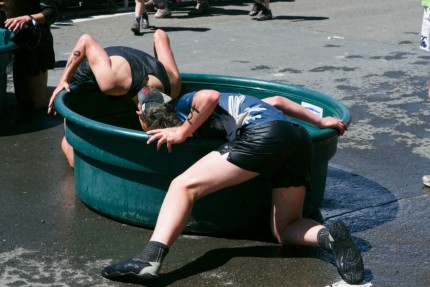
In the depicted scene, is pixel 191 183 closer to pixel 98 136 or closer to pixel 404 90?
pixel 98 136

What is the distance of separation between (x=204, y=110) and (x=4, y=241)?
54.6 inches

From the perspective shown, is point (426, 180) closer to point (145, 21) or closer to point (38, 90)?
point (38, 90)

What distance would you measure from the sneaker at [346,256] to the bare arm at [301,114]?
0.76m

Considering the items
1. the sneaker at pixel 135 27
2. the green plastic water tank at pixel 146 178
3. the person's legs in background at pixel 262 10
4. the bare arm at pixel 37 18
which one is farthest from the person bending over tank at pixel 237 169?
the person's legs in background at pixel 262 10

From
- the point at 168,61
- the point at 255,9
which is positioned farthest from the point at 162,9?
the point at 168,61

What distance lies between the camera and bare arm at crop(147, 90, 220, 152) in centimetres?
445

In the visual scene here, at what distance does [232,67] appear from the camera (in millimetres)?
9766

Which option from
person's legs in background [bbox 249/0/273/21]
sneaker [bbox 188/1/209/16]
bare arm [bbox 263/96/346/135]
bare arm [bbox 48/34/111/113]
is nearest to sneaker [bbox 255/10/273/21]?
person's legs in background [bbox 249/0/273/21]

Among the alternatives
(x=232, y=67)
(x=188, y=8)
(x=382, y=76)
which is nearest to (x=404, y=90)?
(x=382, y=76)

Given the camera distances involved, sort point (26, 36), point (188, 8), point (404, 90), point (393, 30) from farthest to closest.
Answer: point (188, 8)
point (393, 30)
point (404, 90)
point (26, 36)

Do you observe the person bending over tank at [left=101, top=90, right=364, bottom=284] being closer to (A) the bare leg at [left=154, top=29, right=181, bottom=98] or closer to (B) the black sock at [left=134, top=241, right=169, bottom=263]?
(B) the black sock at [left=134, top=241, right=169, bottom=263]

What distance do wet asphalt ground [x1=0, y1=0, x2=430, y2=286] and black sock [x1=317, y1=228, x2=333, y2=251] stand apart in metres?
0.13

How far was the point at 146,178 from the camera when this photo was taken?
4816mm

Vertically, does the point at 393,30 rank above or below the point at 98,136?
below
